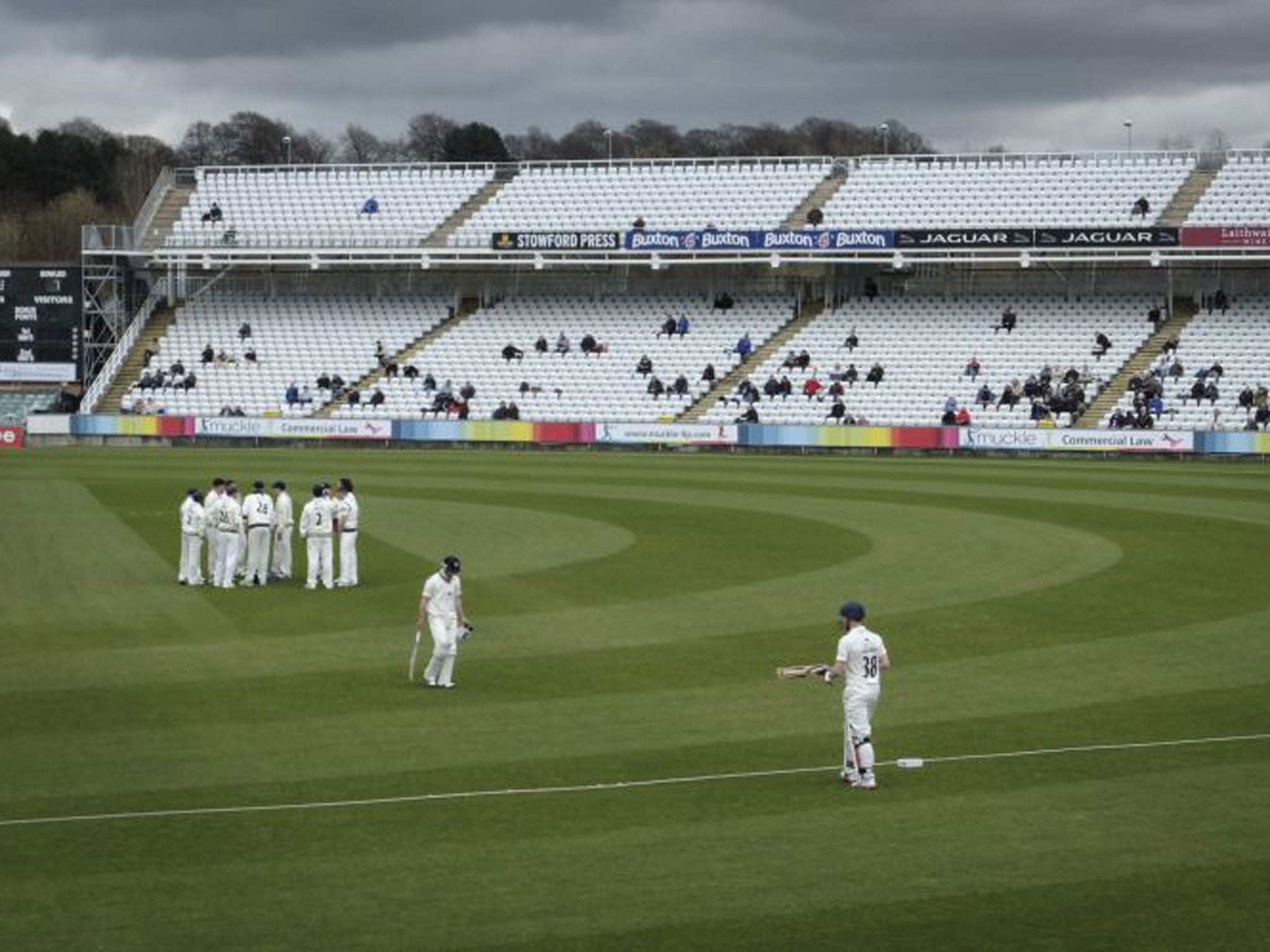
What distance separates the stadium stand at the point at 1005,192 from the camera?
75.8m

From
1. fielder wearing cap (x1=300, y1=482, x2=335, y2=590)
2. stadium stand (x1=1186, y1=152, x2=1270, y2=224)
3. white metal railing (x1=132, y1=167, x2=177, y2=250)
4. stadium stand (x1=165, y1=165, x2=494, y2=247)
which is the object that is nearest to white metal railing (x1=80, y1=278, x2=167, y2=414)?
white metal railing (x1=132, y1=167, x2=177, y2=250)

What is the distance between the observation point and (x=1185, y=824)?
615 inches

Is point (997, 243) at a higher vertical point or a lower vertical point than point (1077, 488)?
higher

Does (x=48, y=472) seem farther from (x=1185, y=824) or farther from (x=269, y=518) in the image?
(x=1185, y=824)

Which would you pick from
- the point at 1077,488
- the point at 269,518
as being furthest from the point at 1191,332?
the point at 269,518

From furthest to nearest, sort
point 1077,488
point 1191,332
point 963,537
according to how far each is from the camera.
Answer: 1. point 1191,332
2. point 1077,488
3. point 963,537

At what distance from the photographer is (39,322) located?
7712 centimetres

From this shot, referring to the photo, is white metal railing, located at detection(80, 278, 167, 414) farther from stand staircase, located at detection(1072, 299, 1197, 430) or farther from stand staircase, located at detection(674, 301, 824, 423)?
stand staircase, located at detection(1072, 299, 1197, 430)

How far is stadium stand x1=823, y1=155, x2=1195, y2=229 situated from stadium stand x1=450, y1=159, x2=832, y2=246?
260 centimetres

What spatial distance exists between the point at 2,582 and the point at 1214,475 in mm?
34971

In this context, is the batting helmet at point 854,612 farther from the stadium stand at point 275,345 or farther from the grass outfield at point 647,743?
the stadium stand at point 275,345

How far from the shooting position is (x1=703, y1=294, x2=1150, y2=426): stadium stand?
6950 cm

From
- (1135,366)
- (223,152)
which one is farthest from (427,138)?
(1135,366)

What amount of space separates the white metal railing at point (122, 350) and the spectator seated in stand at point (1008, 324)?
118 ft
